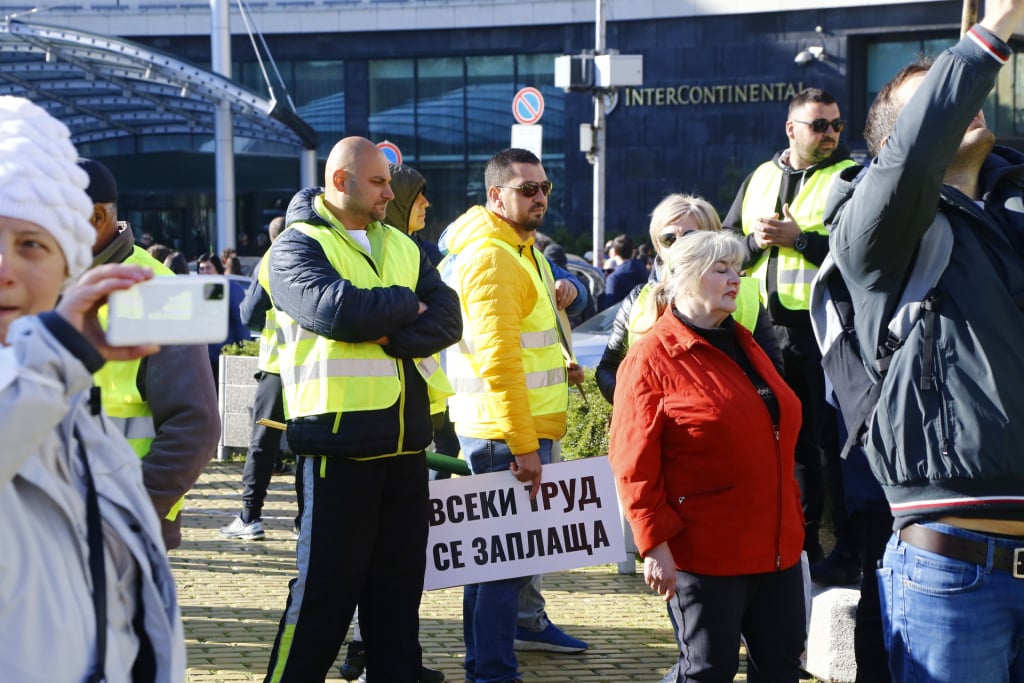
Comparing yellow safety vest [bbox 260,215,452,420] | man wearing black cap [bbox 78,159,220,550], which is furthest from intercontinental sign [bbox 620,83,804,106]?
man wearing black cap [bbox 78,159,220,550]

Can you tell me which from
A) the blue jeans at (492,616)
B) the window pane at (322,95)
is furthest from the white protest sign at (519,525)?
the window pane at (322,95)

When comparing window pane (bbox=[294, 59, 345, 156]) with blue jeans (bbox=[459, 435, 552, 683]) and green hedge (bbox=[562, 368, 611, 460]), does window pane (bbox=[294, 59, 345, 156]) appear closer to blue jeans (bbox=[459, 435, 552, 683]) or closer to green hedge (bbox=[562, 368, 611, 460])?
green hedge (bbox=[562, 368, 611, 460])

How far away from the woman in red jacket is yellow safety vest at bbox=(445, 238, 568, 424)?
137 cm

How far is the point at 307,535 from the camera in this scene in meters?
4.93

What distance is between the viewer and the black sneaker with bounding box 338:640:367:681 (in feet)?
20.3

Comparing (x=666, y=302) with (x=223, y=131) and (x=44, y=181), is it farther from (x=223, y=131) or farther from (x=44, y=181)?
(x=223, y=131)

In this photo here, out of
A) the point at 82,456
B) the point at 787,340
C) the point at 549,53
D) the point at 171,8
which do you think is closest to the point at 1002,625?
the point at 82,456

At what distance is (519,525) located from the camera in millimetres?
5930

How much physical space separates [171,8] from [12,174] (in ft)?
133

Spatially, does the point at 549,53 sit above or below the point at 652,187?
above

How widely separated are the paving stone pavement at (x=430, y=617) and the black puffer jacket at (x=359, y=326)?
5.71 feet

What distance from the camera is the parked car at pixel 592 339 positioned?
411 inches

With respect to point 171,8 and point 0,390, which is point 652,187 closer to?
point 171,8

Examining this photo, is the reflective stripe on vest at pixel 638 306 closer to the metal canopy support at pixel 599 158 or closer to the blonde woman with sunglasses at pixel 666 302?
the blonde woman with sunglasses at pixel 666 302
